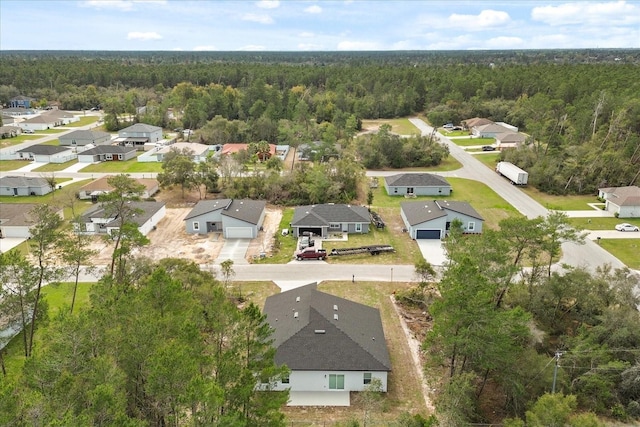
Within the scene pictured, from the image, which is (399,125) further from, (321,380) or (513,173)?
(321,380)

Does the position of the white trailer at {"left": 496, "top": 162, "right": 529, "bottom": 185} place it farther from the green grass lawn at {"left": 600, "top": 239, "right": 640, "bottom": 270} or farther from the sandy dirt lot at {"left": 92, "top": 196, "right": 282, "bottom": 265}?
the sandy dirt lot at {"left": 92, "top": 196, "right": 282, "bottom": 265}

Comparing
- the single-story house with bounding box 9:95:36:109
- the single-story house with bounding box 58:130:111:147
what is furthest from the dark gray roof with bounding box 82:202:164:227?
the single-story house with bounding box 9:95:36:109

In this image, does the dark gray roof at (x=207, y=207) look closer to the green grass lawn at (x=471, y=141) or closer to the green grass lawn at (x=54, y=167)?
the green grass lawn at (x=54, y=167)

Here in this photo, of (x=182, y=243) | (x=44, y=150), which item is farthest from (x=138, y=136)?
(x=182, y=243)

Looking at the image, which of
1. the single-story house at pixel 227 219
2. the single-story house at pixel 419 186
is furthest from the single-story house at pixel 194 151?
the single-story house at pixel 419 186

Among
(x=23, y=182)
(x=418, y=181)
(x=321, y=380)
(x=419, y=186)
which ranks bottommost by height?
(x=321, y=380)

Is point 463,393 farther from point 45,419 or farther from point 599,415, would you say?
point 45,419

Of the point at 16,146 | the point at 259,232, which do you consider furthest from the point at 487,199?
the point at 16,146
